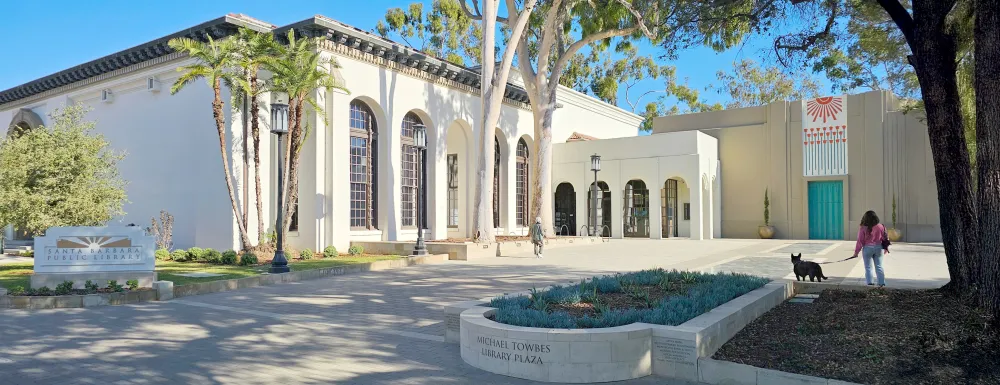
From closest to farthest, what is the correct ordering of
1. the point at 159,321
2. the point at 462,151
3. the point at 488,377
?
the point at 488,377
the point at 159,321
the point at 462,151

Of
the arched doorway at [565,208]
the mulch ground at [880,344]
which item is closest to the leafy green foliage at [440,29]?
the arched doorway at [565,208]

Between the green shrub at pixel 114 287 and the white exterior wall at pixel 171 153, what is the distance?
319 inches

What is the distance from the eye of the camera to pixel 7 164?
1483 cm

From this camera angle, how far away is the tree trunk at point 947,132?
7.96 metres

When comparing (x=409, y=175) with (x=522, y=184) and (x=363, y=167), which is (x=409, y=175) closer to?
(x=363, y=167)

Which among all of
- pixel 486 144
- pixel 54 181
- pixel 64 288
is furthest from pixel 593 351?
pixel 486 144

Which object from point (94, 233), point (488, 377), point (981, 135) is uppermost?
point (981, 135)

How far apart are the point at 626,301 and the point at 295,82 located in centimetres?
1287

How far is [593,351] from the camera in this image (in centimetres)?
588

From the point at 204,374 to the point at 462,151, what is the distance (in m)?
22.5

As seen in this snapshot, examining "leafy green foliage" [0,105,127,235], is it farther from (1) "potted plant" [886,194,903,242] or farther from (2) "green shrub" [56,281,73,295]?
(1) "potted plant" [886,194,903,242]

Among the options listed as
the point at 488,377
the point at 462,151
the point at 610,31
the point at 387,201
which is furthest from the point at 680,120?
the point at 488,377

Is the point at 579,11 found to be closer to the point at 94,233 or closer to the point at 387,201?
the point at 387,201

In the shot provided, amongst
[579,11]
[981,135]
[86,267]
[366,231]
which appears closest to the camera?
[981,135]
